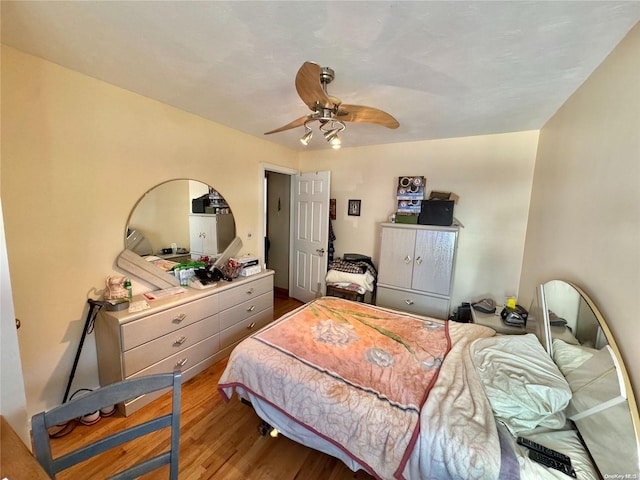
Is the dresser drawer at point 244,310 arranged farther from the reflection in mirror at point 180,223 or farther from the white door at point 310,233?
the white door at point 310,233

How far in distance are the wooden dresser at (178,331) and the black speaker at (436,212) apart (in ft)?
6.48

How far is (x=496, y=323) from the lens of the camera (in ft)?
7.15

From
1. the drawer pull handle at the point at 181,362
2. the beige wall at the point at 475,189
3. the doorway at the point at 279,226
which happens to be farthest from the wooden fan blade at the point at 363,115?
the doorway at the point at 279,226

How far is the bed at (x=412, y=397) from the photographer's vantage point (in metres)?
1.05

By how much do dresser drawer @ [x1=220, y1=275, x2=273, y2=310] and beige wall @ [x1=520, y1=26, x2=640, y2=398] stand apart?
2.60m

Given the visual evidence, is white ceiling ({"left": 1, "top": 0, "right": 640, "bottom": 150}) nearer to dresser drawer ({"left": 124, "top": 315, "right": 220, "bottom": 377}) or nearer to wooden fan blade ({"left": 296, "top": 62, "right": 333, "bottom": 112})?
wooden fan blade ({"left": 296, "top": 62, "right": 333, "bottom": 112})

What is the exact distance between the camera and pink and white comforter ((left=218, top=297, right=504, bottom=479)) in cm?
107

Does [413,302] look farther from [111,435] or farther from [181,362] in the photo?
[111,435]

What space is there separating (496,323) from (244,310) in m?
2.40

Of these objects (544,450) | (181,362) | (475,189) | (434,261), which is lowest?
(181,362)

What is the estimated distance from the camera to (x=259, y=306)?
2.86 meters

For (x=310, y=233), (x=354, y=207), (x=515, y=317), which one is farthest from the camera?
(x=310, y=233)

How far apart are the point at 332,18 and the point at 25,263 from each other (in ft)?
7.42

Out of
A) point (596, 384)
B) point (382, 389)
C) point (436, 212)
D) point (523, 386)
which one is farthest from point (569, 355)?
point (436, 212)
